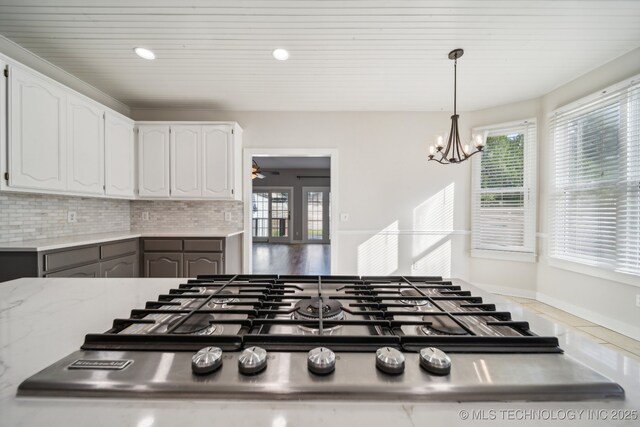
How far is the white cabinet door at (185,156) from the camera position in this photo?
3.07 meters

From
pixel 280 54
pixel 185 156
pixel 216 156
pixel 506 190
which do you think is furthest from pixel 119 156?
pixel 506 190

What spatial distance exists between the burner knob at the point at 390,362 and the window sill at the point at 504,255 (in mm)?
3664

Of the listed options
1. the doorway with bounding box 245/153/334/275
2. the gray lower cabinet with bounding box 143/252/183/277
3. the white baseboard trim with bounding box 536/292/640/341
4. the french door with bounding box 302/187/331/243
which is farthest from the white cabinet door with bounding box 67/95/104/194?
the french door with bounding box 302/187/331/243

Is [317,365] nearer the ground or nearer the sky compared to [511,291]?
nearer the sky

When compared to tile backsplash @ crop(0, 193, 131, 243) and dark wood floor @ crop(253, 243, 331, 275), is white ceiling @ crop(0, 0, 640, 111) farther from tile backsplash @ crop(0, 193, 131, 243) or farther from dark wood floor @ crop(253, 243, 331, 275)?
dark wood floor @ crop(253, 243, 331, 275)

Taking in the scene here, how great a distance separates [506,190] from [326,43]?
289 centimetres

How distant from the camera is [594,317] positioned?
2.55m

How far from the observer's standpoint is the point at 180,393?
0.36 metres

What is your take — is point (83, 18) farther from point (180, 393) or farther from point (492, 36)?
point (492, 36)

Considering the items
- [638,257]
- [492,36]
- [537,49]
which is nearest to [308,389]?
[492,36]

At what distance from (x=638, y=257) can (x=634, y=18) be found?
1.93 meters

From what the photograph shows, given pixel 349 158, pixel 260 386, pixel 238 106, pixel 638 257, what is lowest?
pixel 638 257

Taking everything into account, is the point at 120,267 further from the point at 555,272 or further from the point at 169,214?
the point at 555,272

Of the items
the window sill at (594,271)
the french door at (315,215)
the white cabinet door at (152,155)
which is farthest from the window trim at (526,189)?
the french door at (315,215)
